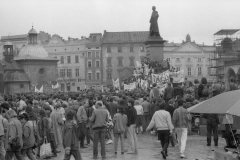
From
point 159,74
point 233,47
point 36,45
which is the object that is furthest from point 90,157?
point 36,45

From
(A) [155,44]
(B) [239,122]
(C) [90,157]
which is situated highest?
(A) [155,44]

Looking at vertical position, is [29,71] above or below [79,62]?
below

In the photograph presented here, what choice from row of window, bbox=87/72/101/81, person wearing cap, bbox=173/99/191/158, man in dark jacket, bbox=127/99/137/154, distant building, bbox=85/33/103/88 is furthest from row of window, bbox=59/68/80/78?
person wearing cap, bbox=173/99/191/158

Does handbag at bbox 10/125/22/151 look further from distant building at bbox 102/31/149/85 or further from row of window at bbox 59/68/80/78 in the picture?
row of window at bbox 59/68/80/78

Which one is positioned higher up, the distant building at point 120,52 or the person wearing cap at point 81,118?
the distant building at point 120,52

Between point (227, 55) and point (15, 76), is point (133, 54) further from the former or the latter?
point (227, 55)

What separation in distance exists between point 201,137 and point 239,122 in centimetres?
947

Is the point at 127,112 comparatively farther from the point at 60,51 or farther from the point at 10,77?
the point at 60,51

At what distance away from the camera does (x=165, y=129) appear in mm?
15180

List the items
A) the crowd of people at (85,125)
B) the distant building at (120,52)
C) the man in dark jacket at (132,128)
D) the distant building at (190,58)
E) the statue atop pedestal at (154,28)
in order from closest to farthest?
the crowd of people at (85,125), the man in dark jacket at (132,128), the statue atop pedestal at (154,28), the distant building at (120,52), the distant building at (190,58)

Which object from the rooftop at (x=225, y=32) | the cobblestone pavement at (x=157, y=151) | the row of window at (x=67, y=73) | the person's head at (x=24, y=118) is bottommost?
the cobblestone pavement at (x=157, y=151)

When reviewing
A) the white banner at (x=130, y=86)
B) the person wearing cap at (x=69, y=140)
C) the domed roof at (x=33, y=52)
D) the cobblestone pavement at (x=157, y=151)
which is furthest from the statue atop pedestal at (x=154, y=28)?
the domed roof at (x=33, y=52)

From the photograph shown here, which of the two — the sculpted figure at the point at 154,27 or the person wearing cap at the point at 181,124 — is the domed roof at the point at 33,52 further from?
the person wearing cap at the point at 181,124

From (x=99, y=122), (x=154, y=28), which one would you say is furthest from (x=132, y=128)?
(x=154, y=28)
